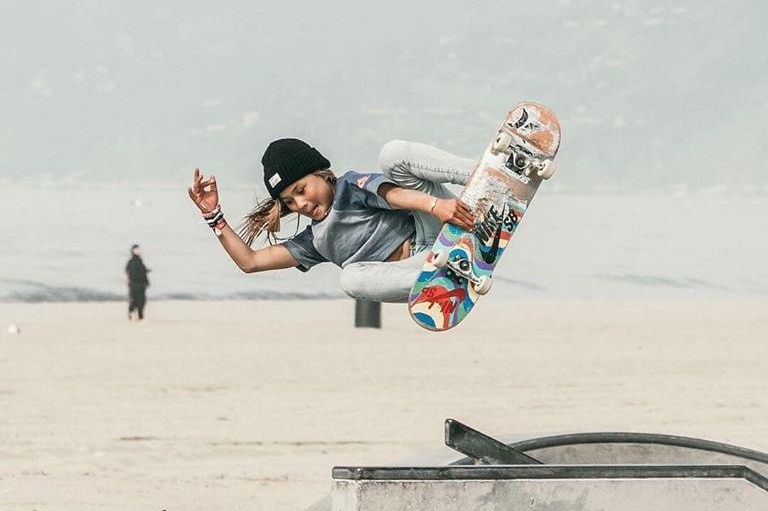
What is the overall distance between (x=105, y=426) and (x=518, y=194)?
10115 millimetres

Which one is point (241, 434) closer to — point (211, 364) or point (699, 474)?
point (211, 364)

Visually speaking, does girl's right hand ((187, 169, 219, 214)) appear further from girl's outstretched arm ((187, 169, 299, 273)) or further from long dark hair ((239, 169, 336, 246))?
long dark hair ((239, 169, 336, 246))

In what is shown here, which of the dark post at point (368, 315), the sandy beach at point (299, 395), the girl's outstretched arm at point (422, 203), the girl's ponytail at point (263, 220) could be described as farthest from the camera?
the dark post at point (368, 315)

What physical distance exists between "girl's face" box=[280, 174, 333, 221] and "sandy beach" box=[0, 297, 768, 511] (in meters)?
1.41

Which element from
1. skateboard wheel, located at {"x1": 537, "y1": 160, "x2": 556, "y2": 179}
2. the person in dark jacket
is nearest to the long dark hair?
skateboard wheel, located at {"x1": 537, "y1": 160, "x2": 556, "y2": 179}

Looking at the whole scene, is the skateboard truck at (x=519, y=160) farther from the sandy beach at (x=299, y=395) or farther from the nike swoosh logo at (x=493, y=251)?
the sandy beach at (x=299, y=395)

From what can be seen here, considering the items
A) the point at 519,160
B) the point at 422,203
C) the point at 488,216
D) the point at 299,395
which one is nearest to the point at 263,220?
the point at 422,203

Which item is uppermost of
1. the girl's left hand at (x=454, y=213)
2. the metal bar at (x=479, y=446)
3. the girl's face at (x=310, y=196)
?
the girl's face at (x=310, y=196)

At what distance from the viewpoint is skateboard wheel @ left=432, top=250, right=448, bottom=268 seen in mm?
5512

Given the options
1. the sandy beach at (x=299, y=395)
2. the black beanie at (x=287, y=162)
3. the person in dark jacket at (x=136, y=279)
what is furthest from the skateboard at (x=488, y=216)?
the person in dark jacket at (x=136, y=279)

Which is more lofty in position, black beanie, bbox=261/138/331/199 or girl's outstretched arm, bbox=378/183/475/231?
black beanie, bbox=261/138/331/199

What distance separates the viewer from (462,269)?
564cm

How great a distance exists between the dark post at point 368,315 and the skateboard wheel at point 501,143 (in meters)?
19.3

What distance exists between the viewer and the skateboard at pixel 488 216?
563cm
